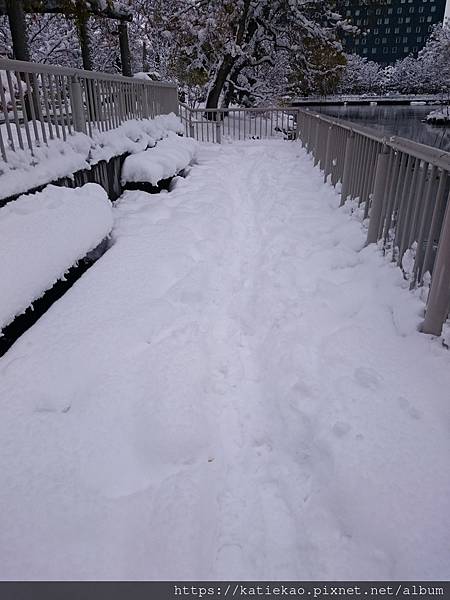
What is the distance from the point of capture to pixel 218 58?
2047cm

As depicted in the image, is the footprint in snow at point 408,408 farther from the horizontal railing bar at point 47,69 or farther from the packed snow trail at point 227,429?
the horizontal railing bar at point 47,69

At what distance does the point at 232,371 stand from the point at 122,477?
1.09m

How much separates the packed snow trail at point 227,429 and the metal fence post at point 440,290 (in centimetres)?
13

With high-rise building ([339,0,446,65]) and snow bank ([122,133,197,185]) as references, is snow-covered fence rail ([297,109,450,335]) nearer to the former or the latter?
snow bank ([122,133,197,185])

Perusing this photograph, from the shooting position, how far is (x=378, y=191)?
14.2 feet

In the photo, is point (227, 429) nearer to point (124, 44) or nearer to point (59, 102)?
point (59, 102)

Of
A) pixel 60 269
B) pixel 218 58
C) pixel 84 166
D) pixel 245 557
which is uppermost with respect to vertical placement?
pixel 218 58

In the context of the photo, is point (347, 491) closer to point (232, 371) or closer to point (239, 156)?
point (232, 371)

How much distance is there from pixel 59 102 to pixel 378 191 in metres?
4.35

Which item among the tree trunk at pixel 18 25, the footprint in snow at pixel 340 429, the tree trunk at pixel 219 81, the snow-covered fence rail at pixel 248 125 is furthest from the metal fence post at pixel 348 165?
the tree trunk at pixel 219 81

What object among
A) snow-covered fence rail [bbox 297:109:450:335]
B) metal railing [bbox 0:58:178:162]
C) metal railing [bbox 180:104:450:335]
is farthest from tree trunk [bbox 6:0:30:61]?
snow-covered fence rail [bbox 297:109:450:335]

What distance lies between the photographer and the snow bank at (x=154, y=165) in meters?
7.43

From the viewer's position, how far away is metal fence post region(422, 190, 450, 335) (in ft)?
8.80

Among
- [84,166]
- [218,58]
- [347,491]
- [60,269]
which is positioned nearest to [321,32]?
[218,58]
